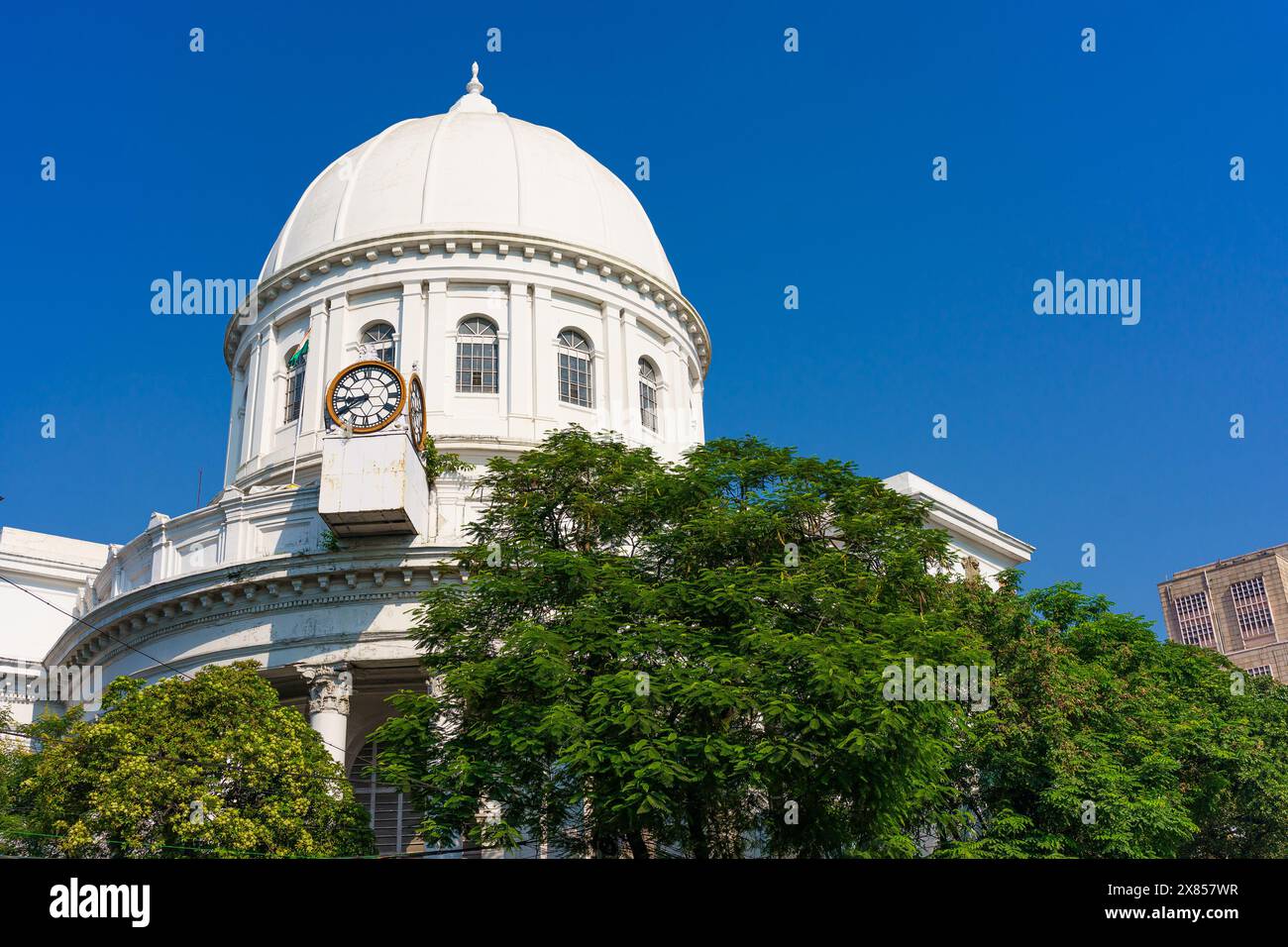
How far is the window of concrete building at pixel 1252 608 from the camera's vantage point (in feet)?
448

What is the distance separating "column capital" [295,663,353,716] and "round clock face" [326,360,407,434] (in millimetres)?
6165

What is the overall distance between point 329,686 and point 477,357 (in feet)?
49.4

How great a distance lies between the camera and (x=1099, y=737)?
3133cm

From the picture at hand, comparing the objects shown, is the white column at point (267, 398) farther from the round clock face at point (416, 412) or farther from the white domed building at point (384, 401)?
the round clock face at point (416, 412)

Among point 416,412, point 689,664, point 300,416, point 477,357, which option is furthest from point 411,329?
point 689,664

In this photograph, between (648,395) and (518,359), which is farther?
(648,395)

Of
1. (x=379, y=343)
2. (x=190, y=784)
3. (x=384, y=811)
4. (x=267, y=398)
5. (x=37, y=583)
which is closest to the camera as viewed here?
(x=190, y=784)

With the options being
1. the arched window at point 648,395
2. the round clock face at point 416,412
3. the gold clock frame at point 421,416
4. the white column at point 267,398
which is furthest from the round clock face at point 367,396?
the arched window at point 648,395

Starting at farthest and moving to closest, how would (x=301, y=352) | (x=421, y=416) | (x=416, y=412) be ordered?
(x=301, y=352) < (x=421, y=416) < (x=416, y=412)

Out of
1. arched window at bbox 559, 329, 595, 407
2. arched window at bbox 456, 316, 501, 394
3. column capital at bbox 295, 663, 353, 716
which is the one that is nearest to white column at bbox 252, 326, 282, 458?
arched window at bbox 456, 316, 501, 394

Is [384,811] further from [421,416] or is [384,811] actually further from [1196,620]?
[1196,620]

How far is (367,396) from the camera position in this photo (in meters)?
37.2
